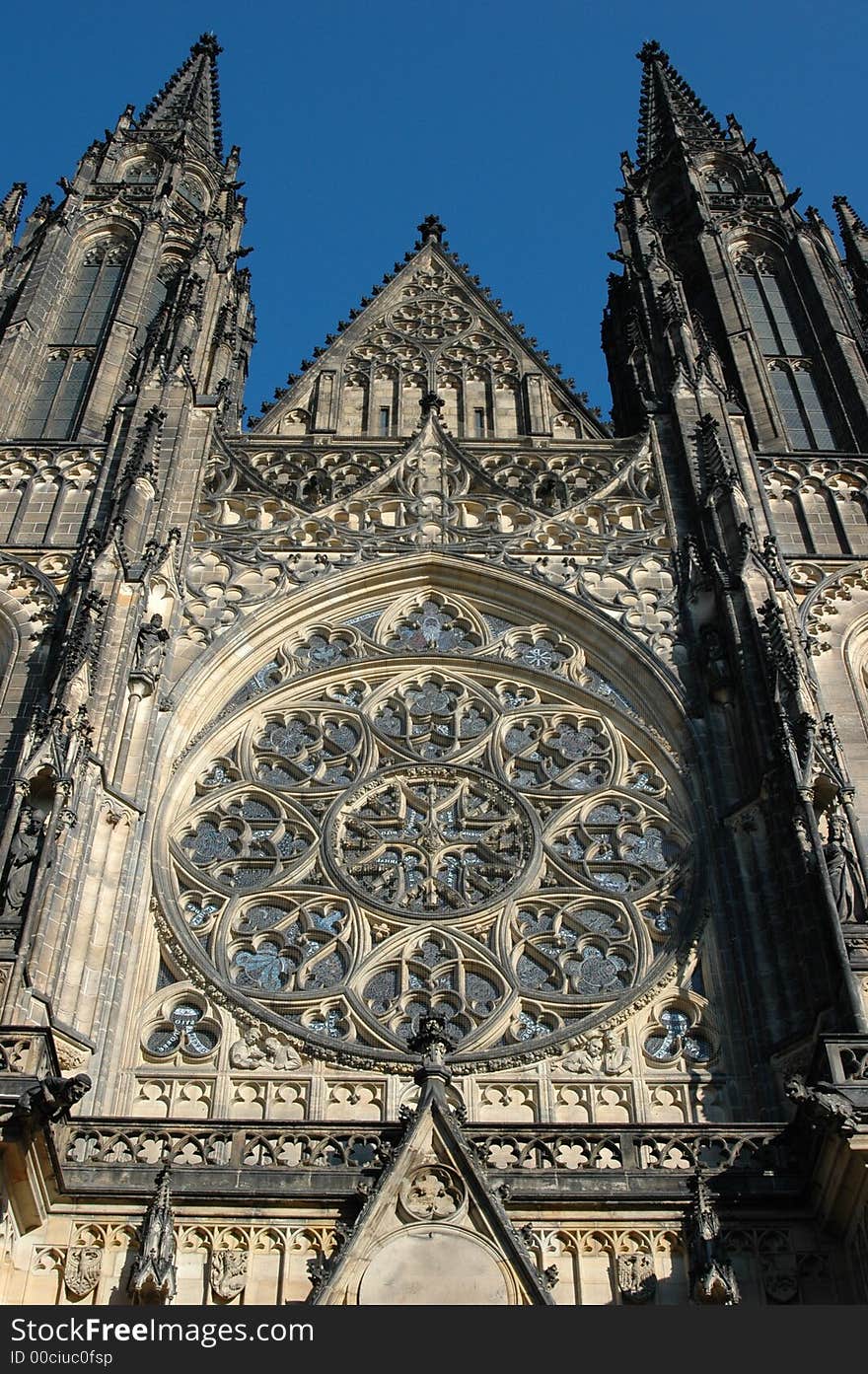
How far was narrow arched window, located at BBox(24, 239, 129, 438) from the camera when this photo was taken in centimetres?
2211

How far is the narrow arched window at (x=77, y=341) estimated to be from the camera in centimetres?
2211

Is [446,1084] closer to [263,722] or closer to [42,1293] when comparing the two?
[42,1293]

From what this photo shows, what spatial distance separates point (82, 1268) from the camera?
11453 millimetres

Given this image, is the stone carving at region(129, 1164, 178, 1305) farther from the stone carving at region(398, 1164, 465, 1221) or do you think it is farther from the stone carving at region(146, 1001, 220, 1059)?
the stone carving at region(146, 1001, 220, 1059)

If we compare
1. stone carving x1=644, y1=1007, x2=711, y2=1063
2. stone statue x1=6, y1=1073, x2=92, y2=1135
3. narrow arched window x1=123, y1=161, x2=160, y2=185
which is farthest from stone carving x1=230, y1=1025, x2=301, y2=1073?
narrow arched window x1=123, y1=161, x2=160, y2=185

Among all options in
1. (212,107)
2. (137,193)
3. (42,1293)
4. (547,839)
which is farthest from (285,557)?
(212,107)

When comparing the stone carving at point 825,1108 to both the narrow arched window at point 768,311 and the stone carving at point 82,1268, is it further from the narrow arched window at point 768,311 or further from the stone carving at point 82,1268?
the narrow arched window at point 768,311

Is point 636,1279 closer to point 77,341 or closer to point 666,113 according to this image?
point 77,341

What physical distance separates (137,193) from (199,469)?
9.75 m

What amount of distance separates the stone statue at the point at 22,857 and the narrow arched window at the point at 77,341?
9308 millimetres

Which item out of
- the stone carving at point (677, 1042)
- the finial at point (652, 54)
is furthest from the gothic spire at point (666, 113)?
the stone carving at point (677, 1042)

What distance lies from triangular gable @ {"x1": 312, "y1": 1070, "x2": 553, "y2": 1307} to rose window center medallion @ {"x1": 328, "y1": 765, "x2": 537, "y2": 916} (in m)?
3.23

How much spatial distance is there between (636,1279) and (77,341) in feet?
55.3

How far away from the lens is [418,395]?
2270 centimetres
